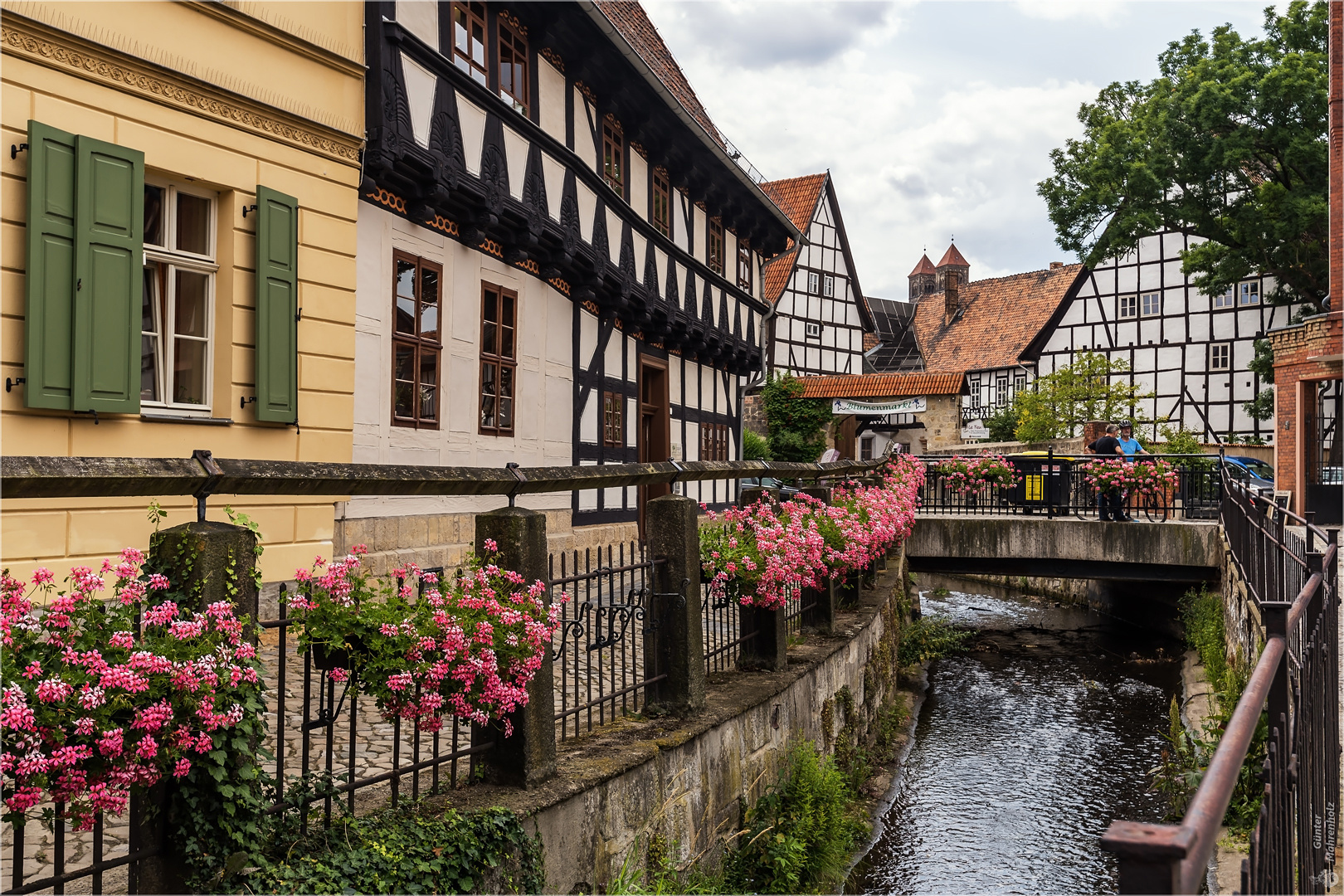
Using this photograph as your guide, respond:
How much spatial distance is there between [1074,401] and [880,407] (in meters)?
Result: 8.08

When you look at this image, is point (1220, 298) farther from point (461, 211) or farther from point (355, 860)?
point (355, 860)

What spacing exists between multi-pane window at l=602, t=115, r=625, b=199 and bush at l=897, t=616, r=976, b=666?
7.23m

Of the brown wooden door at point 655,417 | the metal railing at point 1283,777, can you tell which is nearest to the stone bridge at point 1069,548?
the brown wooden door at point 655,417

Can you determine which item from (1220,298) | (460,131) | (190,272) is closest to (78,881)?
(190,272)

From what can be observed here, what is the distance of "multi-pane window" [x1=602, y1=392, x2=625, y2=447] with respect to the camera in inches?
552

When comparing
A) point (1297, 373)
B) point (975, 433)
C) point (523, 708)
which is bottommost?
point (523, 708)

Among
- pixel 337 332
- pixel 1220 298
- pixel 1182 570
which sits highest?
pixel 1220 298

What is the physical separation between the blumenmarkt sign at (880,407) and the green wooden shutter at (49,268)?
2415 centimetres

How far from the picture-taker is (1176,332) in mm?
35844

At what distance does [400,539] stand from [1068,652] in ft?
37.6

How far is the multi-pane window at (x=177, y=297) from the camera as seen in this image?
281 inches

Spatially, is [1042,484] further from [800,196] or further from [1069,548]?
[800,196]

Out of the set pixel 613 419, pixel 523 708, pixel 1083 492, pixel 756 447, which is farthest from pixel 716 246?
pixel 523 708

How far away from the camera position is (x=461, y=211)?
10.0 m
